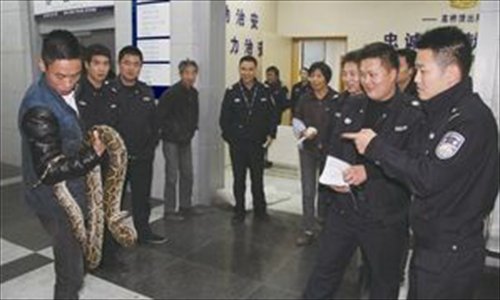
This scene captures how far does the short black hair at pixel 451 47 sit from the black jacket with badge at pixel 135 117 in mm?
2043

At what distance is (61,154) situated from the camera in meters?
1.57

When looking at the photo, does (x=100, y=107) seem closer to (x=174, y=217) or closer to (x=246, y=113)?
(x=246, y=113)

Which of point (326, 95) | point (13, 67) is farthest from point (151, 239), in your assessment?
point (13, 67)

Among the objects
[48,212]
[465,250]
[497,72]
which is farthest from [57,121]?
[497,72]

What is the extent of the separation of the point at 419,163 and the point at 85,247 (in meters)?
1.35

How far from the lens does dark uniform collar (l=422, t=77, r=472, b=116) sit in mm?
1639

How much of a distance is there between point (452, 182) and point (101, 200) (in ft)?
4.37

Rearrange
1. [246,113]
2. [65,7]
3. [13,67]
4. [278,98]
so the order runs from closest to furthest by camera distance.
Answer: [246,113]
[278,98]
[65,7]
[13,67]

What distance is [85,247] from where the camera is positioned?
180 centimetres

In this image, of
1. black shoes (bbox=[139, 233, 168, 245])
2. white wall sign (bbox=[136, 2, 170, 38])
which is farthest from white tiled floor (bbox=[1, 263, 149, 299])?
white wall sign (bbox=[136, 2, 170, 38])

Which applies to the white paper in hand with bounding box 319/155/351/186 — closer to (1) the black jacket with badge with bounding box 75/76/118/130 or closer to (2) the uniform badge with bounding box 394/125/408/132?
(2) the uniform badge with bounding box 394/125/408/132

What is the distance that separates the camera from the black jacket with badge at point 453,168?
1.58 meters

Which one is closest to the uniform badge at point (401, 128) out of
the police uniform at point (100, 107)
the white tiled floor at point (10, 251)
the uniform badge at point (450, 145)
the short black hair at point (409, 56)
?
the uniform badge at point (450, 145)

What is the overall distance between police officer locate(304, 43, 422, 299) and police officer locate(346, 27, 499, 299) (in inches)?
12.7
